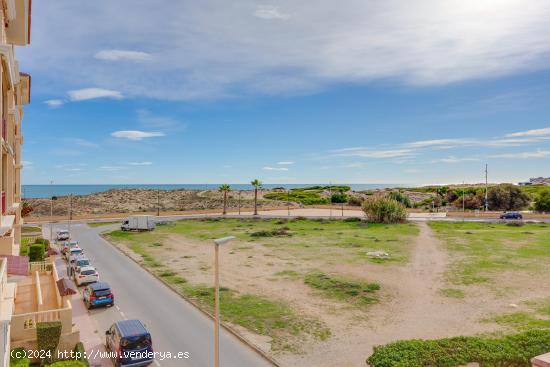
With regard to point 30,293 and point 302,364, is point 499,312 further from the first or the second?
point 30,293

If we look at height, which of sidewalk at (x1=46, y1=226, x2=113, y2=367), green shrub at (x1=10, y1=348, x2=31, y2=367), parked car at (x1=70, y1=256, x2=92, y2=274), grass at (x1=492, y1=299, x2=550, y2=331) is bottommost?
sidewalk at (x1=46, y1=226, x2=113, y2=367)

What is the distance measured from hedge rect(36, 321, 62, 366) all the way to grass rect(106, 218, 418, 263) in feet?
93.8

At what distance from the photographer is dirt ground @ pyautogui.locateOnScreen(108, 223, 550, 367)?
2217cm

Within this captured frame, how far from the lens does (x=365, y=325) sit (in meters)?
24.6

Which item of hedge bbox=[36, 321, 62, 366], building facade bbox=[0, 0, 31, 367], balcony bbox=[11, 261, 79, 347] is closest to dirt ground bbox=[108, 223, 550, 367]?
balcony bbox=[11, 261, 79, 347]

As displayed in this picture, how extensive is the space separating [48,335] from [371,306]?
65.3 ft

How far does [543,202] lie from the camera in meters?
88.2

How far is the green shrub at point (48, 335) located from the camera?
19.1 m

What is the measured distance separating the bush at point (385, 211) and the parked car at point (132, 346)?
205 ft

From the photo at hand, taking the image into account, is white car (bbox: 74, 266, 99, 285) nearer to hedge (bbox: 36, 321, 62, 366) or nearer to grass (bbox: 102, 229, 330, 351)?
grass (bbox: 102, 229, 330, 351)

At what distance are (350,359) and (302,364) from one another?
2499 mm

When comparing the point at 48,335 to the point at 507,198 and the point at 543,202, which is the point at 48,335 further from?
the point at 507,198

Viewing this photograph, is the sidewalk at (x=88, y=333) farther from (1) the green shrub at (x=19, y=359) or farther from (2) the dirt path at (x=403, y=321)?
(2) the dirt path at (x=403, y=321)

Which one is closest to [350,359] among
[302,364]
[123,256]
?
[302,364]
